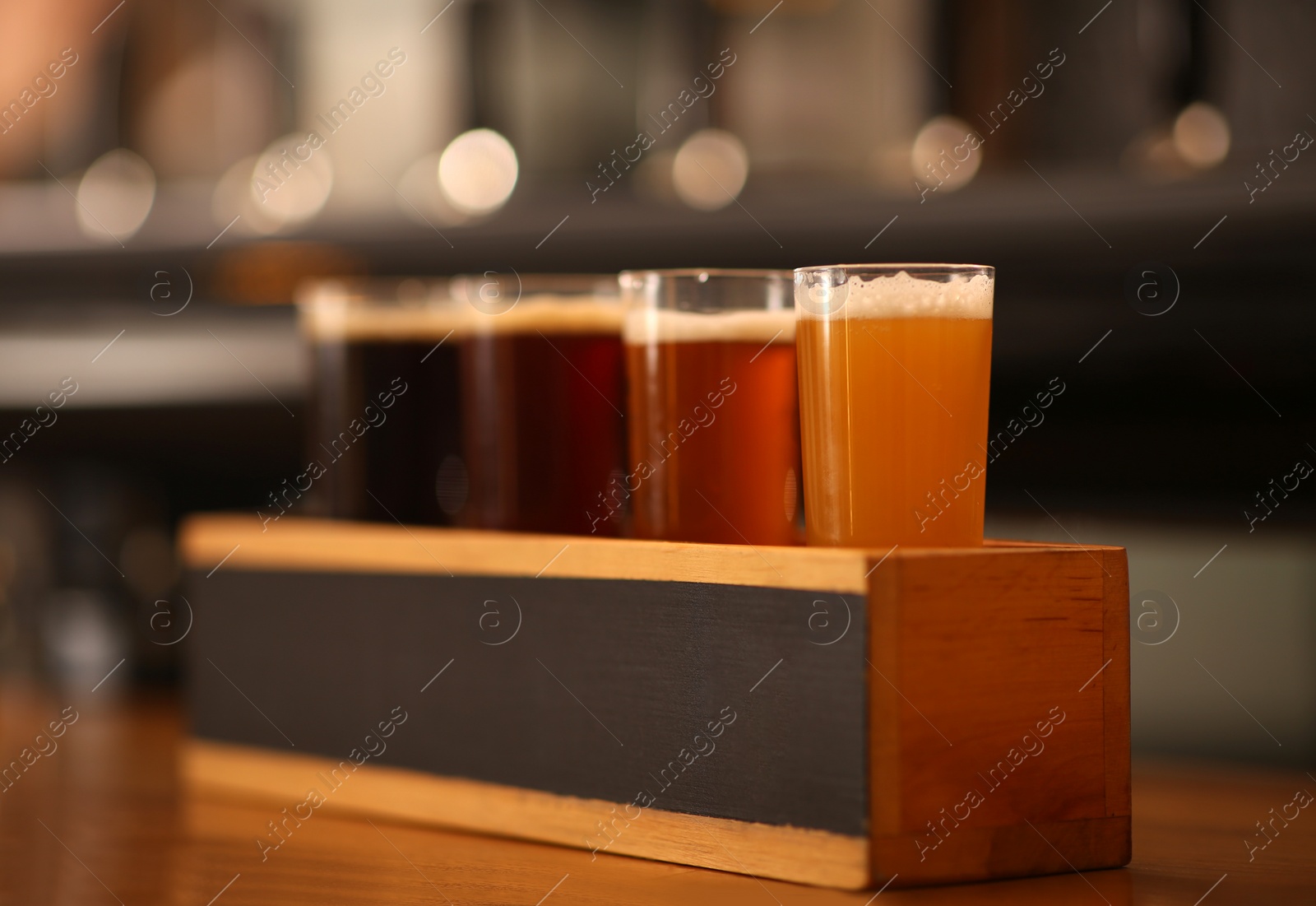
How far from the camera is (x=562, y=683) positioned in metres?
1.07

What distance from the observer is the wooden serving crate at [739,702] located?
0.89m

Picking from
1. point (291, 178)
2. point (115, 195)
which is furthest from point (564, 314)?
point (115, 195)

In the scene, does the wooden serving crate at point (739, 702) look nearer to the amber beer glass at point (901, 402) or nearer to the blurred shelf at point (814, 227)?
the amber beer glass at point (901, 402)

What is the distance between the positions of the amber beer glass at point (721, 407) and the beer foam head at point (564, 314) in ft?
0.40

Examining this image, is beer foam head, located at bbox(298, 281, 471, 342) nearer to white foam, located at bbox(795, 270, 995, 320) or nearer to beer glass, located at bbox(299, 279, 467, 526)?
beer glass, located at bbox(299, 279, 467, 526)

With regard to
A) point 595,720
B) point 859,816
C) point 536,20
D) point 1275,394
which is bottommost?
point 859,816

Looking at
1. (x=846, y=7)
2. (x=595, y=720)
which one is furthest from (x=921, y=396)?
(x=846, y=7)

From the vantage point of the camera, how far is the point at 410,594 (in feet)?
3.87

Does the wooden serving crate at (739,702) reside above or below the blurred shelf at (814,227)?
below

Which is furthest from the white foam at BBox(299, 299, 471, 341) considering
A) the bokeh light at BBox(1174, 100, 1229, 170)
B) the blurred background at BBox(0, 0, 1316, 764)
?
the bokeh light at BBox(1174, 100, 1229, 170)

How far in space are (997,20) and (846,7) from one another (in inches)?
9.3

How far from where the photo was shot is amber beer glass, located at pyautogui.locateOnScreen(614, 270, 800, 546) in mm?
1054

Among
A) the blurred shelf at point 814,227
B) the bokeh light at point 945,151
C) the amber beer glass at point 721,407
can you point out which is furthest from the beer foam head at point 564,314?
the bokeh light at point 945,151

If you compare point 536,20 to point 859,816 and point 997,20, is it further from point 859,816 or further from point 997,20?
point 859,816
